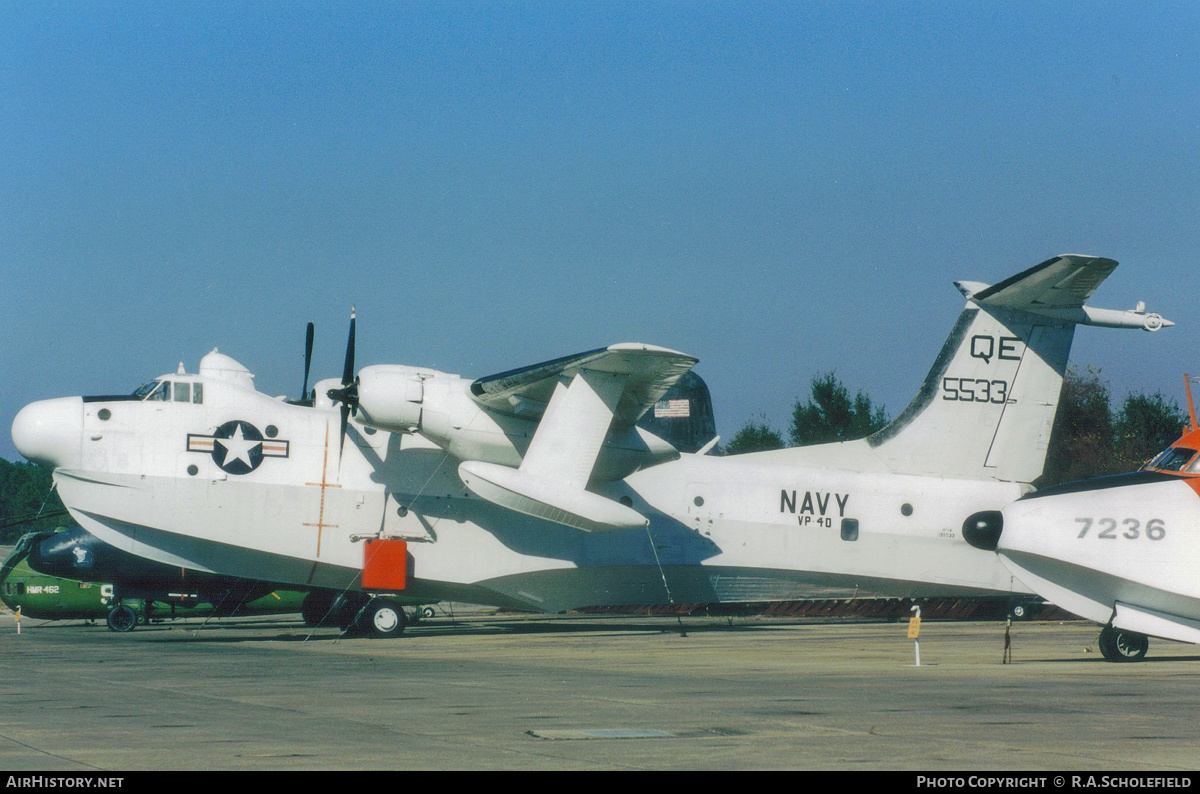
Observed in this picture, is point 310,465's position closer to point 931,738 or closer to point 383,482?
point 383,482

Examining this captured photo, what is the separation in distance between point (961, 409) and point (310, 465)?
12544mm

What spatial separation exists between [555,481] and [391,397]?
332 cm

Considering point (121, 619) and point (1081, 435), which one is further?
point (1081, 435)

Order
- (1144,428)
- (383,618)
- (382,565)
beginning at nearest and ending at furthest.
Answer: (382,565) < (383,618) < (1144,428)

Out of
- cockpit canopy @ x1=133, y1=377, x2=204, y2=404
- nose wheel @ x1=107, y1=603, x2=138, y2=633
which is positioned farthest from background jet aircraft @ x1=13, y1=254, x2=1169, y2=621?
nose wheel @ x1=107, y1=603, x2=138, y2=633

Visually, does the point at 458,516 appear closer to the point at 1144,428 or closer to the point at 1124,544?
the point at 1124,544

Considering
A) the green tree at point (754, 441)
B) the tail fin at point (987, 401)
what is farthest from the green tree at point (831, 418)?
the tail fin at point (987, 401)

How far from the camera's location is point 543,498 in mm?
19688

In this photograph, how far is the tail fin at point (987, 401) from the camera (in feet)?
73.5

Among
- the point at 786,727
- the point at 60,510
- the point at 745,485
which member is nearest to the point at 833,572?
the point at 745,485

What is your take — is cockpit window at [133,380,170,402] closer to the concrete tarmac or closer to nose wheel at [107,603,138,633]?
the concrete tarmac

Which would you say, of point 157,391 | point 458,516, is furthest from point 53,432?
point 458,516

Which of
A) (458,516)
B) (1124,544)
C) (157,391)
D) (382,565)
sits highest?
(157,391)

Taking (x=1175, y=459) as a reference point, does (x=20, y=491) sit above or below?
above
